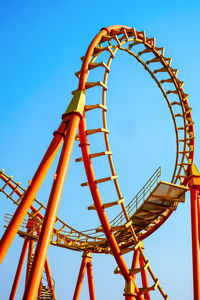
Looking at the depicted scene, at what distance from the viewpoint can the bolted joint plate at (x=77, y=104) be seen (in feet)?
28.1

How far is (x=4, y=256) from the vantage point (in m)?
7.14

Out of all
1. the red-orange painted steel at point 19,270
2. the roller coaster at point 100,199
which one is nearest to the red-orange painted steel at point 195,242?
the roller coaster at point 100,199

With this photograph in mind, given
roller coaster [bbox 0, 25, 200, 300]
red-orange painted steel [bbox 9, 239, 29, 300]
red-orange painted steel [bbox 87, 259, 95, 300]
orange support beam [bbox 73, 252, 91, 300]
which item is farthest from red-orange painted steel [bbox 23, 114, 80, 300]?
red-orange painted steel [bbox 9, 239, 29, 300]

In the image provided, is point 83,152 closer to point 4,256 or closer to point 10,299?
point 4,256

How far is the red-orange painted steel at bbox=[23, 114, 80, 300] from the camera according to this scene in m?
6.15

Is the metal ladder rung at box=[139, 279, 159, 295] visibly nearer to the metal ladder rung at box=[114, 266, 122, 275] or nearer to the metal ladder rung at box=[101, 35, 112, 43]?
the metal ladder rung at box=[114, 266, 122, 275]

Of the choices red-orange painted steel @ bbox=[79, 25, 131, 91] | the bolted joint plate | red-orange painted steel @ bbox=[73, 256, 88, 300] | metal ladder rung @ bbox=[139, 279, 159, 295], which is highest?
red-orange painted steel @ bbox=[79, 25, 131, 91]

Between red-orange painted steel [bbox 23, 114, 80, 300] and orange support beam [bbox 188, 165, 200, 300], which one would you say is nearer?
red-orange painted steel [bbox 23, 114, 80, 300]

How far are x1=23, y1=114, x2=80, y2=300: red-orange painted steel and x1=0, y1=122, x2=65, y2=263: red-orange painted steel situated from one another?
39 centimetres

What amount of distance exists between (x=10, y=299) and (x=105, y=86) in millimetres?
9533

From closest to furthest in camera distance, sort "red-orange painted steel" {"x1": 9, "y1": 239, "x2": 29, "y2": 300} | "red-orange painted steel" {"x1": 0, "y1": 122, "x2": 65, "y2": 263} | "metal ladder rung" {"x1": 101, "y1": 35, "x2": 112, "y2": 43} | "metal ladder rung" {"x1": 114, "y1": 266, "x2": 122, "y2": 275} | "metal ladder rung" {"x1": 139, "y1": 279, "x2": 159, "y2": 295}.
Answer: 1. "red-orange painted steel" {"x1": 0, "y1": 122, "x2": 65, "y2": 263}
2. "metal ladder rung" {"x1": 114, "y1": 266, "x2": 122, "y2": 275}
3. "metal ladder rung" {"x1": 139, "y1": 279, "x2": 159, "y2": 295}
4. "metal ladder rung" {"x1": 101, "y1": 35, "x2": 112, "y2": 43}
5. "red-orange painted steel" {"x1": 9, "y1": 239, "x2": 29, "y2": 300}

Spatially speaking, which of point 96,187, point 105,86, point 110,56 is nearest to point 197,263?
point 96,187

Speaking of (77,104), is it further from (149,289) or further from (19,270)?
(19,270)

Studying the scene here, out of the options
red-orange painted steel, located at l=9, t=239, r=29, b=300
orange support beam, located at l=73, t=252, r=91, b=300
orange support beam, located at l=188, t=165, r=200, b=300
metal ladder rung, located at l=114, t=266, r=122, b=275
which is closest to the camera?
metal ladder rung, located at l=114, t=266, r=122, b=275
